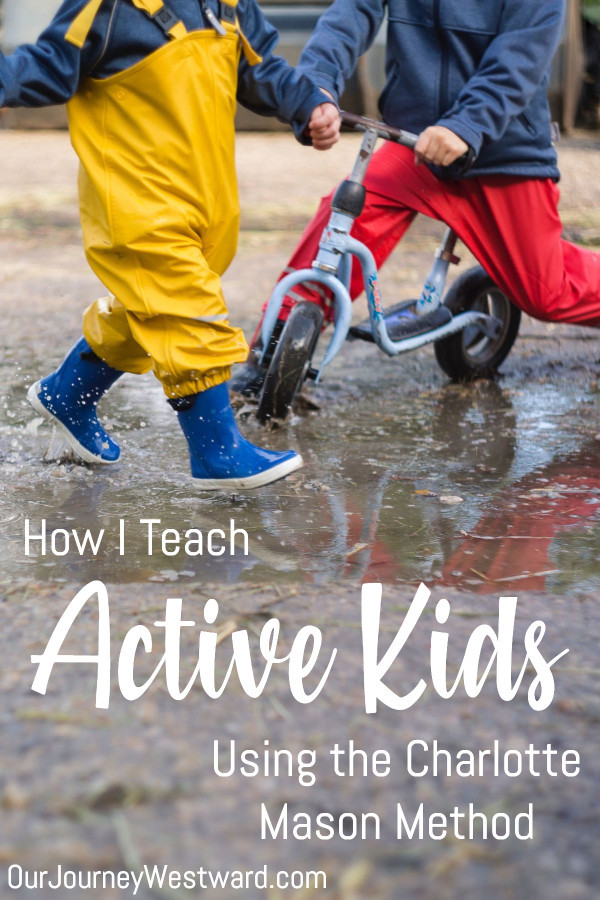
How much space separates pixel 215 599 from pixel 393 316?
204 centimetres

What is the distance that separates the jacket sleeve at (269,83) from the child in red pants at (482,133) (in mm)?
615

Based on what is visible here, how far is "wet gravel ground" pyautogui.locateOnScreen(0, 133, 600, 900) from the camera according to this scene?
1.62 metres

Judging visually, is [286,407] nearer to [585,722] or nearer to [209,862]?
[585,722]

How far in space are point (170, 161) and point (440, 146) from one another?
43.5 inches

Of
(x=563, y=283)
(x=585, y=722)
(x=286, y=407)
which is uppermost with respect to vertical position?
(x=585, y=722)

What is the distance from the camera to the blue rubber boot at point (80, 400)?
332 cm

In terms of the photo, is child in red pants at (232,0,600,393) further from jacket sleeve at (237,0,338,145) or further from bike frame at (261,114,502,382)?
jacket sleeve at (237,0,338,145)

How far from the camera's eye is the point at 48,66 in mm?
2680

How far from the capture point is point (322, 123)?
3174 mm

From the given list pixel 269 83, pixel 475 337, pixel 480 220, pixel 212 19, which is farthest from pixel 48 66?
pixel 475 337

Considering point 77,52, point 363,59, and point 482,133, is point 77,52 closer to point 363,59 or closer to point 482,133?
point 482,133

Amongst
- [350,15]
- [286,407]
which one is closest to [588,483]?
[286,407]

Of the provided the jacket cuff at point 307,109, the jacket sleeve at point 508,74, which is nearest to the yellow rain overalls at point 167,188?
the jacket cuff at point 307,109

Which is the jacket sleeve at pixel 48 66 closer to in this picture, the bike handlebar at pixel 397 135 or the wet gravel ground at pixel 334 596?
the wet gravel ground at pixel 334 596
